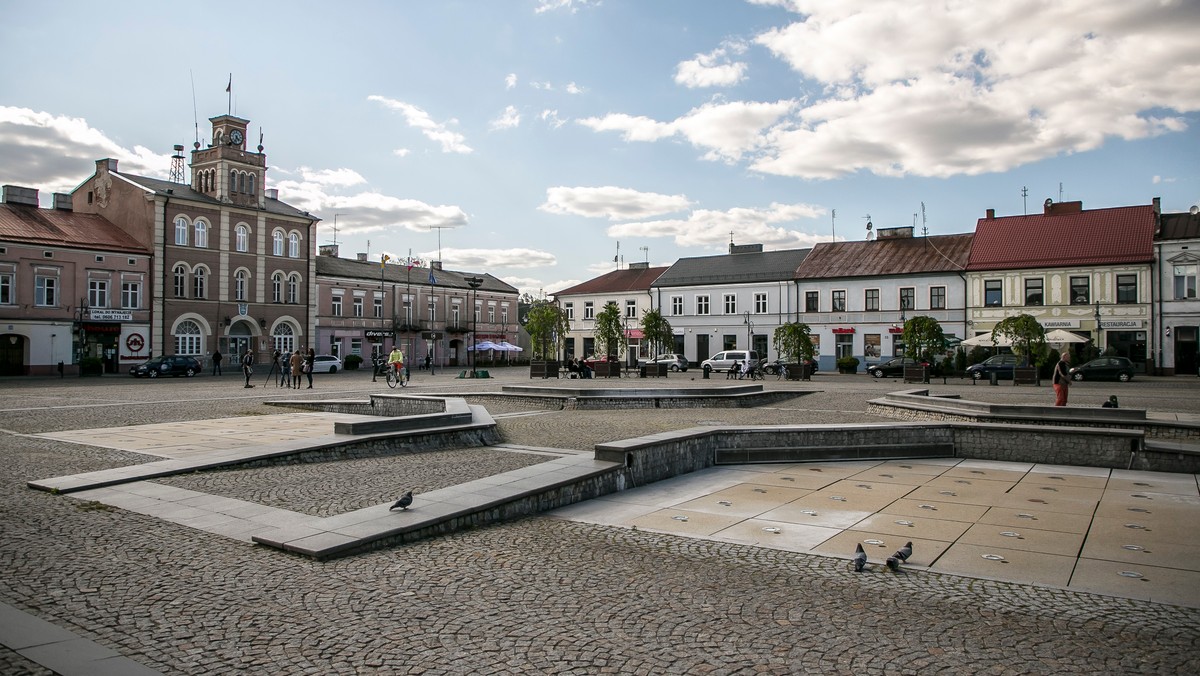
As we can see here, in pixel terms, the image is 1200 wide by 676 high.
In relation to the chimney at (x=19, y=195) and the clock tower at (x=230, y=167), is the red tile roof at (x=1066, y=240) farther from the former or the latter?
the chimney at (x=19, y=195)

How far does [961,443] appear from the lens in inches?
508

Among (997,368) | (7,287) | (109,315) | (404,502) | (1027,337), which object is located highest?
(7,287)

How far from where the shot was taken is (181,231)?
48188mm

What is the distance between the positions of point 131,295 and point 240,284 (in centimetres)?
711

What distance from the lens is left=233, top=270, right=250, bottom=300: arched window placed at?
168 ft

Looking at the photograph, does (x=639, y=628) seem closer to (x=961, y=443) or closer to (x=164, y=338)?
(x=961, y=443)

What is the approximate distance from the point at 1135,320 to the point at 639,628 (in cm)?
4818

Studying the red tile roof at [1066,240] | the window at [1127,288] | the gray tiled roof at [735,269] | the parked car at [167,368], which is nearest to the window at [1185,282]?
the red tile roof at [1066,240]

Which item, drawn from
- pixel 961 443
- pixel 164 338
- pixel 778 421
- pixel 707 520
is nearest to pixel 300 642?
pixel 707 520

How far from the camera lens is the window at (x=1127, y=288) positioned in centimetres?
4312

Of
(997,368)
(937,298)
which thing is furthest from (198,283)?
(937,298)

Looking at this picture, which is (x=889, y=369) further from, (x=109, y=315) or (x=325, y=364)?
(x=109, y=315)

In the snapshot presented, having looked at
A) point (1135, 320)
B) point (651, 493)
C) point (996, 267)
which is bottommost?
point (651, 493)

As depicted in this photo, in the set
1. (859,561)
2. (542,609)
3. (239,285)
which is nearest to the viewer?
(542,609)
